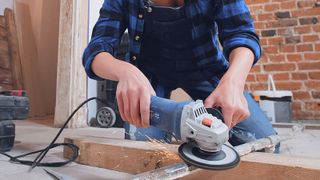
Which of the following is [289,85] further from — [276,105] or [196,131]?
[196,131]

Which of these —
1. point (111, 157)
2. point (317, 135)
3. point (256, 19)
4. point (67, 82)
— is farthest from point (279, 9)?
point (111, 157)

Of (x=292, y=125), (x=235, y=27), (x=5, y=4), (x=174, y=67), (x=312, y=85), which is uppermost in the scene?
(x=5, y=4)

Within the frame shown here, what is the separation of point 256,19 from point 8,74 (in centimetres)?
202

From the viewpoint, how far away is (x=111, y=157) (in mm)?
834

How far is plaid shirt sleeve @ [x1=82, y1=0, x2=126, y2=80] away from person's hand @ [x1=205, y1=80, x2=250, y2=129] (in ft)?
1.08

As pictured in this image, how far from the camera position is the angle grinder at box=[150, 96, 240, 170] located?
1.63 feet

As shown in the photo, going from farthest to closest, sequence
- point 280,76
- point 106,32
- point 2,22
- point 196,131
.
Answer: point 2,22, point 280,76, point 106,32, point 196,131

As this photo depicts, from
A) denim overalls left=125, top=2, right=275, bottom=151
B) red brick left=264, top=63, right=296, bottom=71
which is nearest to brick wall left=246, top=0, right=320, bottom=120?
red brick left=264, top=63, right=296, bottom=71

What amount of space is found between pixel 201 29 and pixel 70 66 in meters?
1.24

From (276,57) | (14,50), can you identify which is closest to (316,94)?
(276,57)

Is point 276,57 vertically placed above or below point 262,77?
above

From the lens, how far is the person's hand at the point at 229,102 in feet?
1.83

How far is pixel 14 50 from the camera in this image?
8.33 feet

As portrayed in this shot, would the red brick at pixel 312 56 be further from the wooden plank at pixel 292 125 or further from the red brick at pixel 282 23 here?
the wooden plank at pixel 292 125
